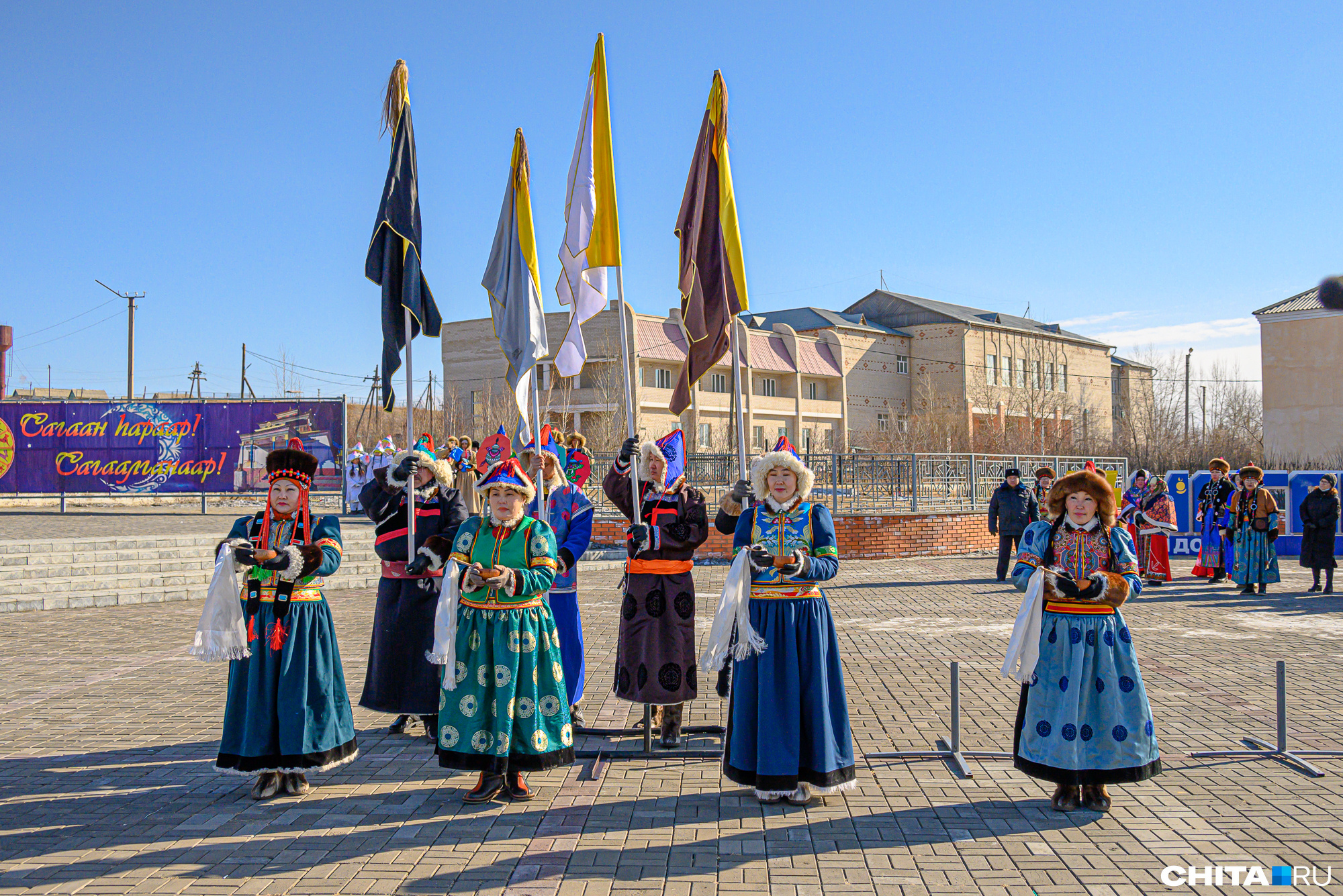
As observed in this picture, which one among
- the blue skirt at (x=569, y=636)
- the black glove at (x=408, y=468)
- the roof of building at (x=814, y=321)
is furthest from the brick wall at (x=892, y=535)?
the roof of building at (x=814, y=321)

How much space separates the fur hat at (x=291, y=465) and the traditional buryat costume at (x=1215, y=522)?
14.2m

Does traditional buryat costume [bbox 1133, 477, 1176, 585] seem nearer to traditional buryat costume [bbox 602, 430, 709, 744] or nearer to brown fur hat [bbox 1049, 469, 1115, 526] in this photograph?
brown fur hat [bbox 1049, 469, 1115, 526]

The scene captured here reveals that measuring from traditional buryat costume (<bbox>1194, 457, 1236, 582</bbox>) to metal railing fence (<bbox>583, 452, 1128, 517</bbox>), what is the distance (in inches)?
96.0

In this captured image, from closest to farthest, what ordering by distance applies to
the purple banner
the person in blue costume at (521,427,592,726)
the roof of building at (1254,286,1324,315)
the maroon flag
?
the person in blue costume at (521,427,592,726)
the maroon flag
the purple banner
the roof of building at (1254,286,1324,315)

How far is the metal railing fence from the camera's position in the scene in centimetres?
1861

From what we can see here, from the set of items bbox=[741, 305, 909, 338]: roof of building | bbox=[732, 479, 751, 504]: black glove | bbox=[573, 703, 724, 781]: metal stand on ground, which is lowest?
bbox=[573, 703, 724, 781]: metal stand on ground

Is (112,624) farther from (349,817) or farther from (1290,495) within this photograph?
(1290,495)

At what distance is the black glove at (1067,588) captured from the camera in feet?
16.4

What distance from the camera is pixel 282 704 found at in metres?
5.14

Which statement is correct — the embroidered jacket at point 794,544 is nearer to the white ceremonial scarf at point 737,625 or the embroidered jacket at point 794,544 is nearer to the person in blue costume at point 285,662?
the white ceremonial scarf at point 737,625

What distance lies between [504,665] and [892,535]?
14987mm

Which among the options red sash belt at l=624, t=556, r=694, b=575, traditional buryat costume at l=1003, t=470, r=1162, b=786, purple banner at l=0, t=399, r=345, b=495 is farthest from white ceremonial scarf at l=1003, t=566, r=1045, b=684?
purple banner at l=0, t=399, r=345, b=495

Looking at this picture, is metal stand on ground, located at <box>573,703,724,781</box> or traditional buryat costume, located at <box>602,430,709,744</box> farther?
traditional buryat costume, located at <box>602,430,709,744</box>

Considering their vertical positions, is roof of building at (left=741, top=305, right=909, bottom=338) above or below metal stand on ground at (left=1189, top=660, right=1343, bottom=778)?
above
